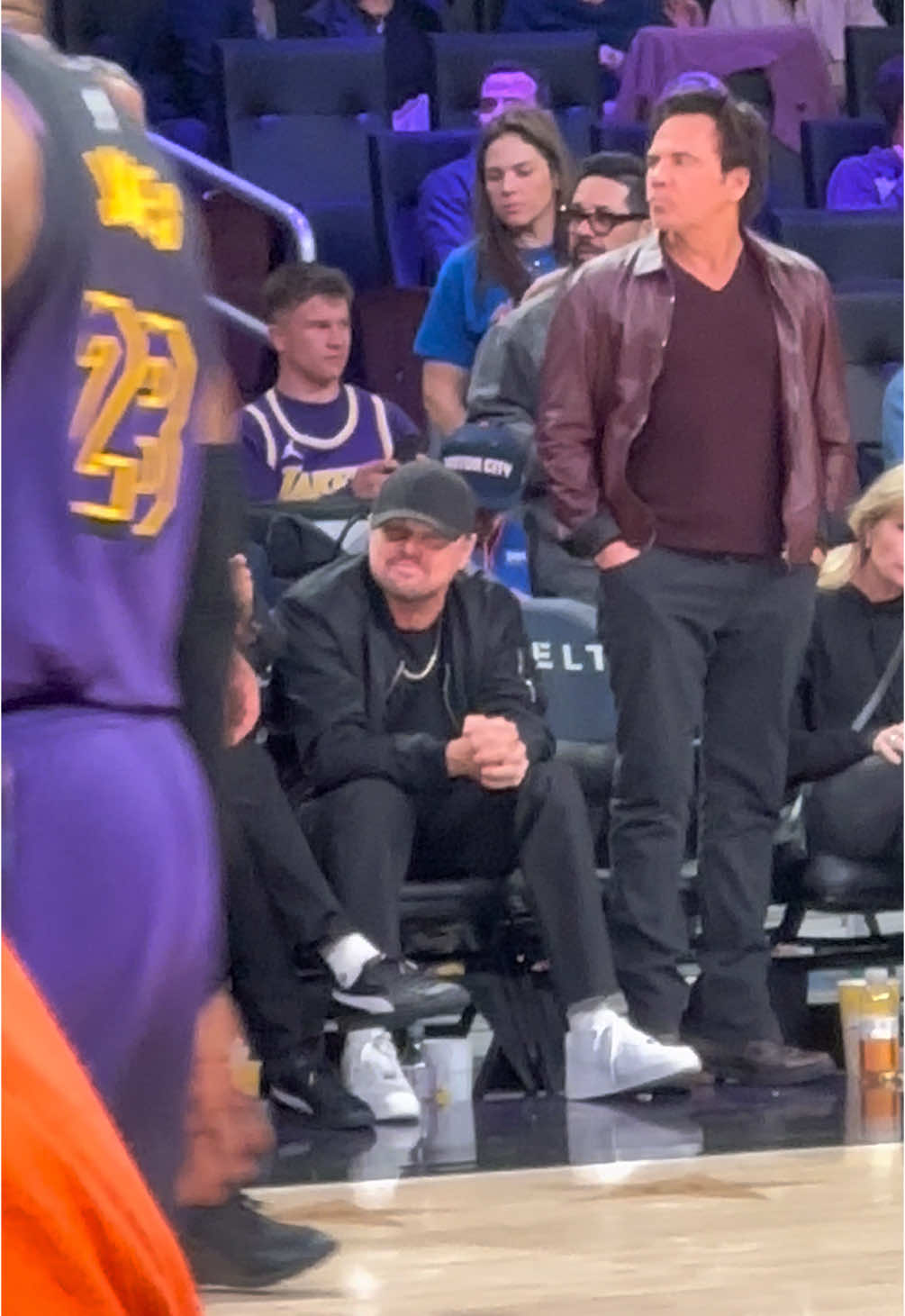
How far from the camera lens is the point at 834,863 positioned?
555cm

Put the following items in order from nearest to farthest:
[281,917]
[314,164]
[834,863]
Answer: [281,917] → [834,863] → [314,164]

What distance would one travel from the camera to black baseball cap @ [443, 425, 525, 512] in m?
5.76

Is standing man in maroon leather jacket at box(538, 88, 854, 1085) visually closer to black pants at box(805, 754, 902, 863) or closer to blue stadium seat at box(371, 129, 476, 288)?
black pants at box(805, 754, 902, 863)

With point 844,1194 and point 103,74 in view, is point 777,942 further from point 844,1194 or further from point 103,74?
point 103,74

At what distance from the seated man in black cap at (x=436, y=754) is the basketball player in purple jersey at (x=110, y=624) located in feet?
10.7

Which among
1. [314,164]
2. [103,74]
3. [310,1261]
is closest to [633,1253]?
[310,1261]

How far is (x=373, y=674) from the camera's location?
520 cm

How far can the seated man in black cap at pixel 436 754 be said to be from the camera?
16.4 ft

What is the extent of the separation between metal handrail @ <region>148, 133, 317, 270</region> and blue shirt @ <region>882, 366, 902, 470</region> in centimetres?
155

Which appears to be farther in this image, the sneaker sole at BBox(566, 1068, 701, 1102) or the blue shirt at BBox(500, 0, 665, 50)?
the blue shirt at BBox(500, 0, 665, 50)

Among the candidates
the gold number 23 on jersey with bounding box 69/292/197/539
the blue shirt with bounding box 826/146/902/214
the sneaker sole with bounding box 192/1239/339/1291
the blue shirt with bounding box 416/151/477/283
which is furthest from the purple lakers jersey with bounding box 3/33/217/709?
the blue shirt with bounding box 826/146/902/214

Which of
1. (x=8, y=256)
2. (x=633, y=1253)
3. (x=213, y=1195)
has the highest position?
(x=8, y=256)

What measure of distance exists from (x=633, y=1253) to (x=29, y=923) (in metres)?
2.23

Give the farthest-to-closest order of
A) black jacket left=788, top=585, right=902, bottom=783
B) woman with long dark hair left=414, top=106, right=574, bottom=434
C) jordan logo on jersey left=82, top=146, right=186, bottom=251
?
woman with long dark hair left=414, top=106, right=574, bottom=434, black jacket left=788, top=585, right=902, bottom=783, jordan logo on jersey left=82, top=146, right=186, bottom=251
